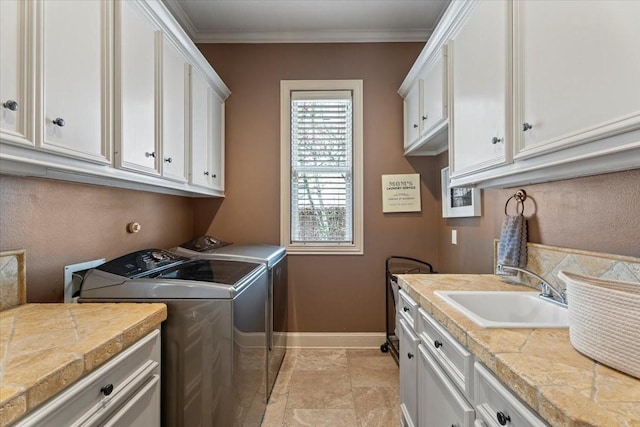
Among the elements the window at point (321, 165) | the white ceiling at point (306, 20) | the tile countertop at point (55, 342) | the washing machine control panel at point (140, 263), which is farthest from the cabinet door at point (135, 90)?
the window at point (321, 165)

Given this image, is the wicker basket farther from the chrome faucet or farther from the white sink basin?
the white sink basin

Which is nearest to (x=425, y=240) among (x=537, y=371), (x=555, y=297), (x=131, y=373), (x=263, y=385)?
(x=555, y=297)

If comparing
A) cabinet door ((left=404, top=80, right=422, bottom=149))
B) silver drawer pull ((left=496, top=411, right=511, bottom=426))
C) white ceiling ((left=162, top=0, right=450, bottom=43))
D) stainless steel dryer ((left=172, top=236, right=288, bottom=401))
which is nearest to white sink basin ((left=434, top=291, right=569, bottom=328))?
silver drawer pull ((left=496, top=411, right=511, bottom=426))

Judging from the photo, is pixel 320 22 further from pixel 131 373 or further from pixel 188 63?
pixel 131 373

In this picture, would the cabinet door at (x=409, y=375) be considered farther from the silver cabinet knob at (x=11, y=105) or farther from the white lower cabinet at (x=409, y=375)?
the silver cabinet knob at (x=11, y=105)

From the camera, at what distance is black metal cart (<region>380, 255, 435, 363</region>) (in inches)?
110

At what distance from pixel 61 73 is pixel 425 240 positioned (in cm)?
272

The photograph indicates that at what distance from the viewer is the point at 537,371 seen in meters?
0.73

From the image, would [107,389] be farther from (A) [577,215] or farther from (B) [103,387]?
(A) [577,215]

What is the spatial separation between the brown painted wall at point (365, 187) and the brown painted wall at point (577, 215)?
0.91 metres

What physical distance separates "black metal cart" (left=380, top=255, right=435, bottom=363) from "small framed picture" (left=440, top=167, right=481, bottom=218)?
0.52m

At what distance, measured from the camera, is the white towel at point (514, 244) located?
1.60 meters

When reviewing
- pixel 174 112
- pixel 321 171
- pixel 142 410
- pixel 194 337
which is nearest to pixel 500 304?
pixel 194 337

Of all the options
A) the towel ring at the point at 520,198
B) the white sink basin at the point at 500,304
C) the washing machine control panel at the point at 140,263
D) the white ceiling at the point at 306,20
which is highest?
the white ceiling at the point at 306,20
